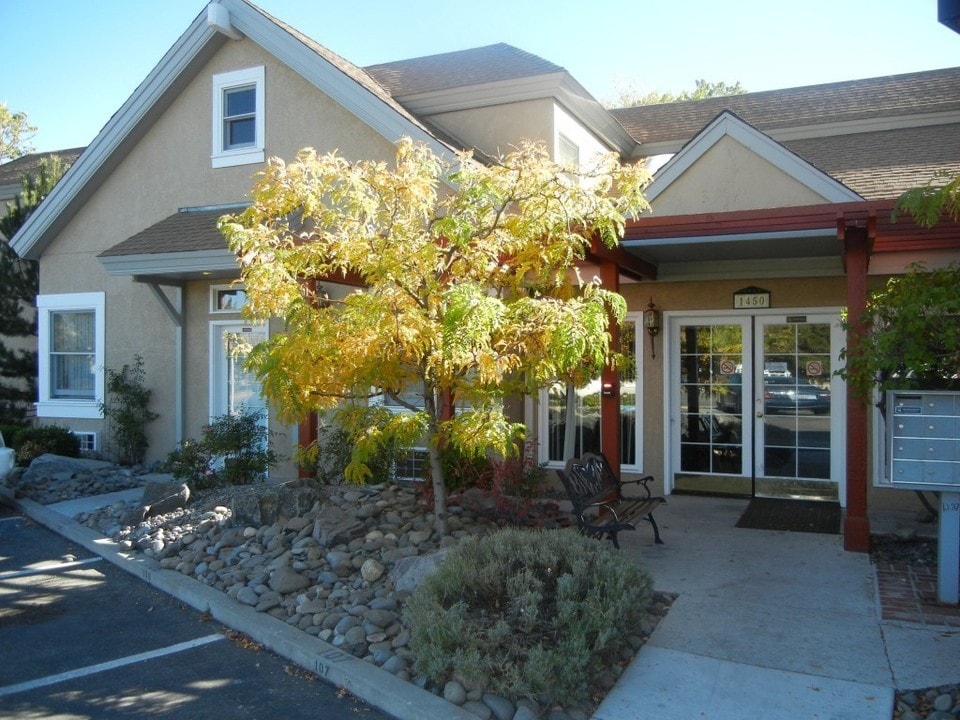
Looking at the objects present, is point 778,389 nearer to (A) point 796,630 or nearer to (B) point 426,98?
(A) point 796,630

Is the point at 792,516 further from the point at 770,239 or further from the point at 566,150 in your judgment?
the point at 566,150

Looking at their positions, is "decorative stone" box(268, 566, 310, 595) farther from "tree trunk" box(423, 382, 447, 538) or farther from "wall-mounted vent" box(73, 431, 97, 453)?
"wall-mounted vent" box(73, 431, 97, 453)

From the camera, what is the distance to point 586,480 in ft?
25.1

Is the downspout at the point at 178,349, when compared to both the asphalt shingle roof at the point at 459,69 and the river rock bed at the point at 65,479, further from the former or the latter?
the asphalt shingle roof at the point at 459,69

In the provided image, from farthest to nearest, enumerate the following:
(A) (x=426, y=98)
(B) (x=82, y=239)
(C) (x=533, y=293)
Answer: (B) (x=82, y=239), (A) (x=426, y=98), (C) (x=533, y=293)

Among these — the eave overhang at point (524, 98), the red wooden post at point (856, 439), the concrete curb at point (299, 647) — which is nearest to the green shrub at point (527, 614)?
the concrete curb at point (299, 647)

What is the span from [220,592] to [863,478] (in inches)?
219

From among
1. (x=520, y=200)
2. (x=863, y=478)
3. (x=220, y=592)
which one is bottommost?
(x=220, y=592)

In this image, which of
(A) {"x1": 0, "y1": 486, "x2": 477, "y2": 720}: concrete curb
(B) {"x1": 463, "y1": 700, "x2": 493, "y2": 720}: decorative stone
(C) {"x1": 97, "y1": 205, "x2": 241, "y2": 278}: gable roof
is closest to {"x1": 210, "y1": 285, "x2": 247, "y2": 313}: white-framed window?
(C) {"x1": 97, "y1": 205, "x2": 241, "y2": 278}: gable roof

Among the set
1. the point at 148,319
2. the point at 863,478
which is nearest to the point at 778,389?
the point at 863,478

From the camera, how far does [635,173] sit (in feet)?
21.3

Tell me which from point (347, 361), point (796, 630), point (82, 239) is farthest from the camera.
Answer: point (82, 239)

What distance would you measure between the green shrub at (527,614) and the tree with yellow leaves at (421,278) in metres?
1.09

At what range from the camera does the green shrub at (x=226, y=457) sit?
32.8 ft
